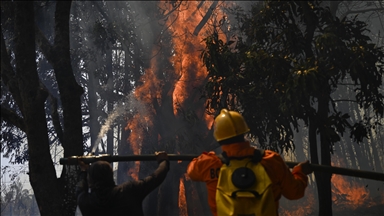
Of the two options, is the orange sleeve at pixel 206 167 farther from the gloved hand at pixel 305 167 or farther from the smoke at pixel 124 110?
the smoke at pixel 124 110

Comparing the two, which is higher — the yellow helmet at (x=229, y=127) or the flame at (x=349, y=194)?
the yellow helmet at (x=229, y=127)

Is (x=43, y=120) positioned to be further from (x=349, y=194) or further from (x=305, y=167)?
(x=349, y=194)

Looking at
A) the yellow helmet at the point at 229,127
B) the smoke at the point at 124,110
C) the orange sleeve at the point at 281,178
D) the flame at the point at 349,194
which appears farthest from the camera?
the flame at the point at 349,194

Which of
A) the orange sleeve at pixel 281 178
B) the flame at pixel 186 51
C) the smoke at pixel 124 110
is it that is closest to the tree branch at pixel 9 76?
the orange sleeve at pixel 281 178

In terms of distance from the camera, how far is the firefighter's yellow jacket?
3637mm

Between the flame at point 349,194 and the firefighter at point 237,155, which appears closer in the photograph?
the firefighter at point 237,155

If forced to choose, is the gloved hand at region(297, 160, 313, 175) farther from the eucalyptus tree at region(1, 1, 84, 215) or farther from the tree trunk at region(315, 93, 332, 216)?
the tree trunk at region(315, 93, 332, 216)

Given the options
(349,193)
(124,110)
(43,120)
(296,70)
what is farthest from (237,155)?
(349,193)

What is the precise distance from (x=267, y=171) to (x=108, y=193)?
1360 millimetres

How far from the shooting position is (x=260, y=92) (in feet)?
32.2

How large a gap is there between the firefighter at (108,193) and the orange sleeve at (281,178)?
111cm

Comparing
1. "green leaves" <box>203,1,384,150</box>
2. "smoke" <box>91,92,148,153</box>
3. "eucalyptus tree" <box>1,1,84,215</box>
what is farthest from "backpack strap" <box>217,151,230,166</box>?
"smoke" <box>91,92,148,153</box>

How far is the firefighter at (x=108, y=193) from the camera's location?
3889mm

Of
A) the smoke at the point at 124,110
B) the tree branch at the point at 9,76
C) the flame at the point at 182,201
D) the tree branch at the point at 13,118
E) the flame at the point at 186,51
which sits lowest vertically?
the flame at the point at 182,201
